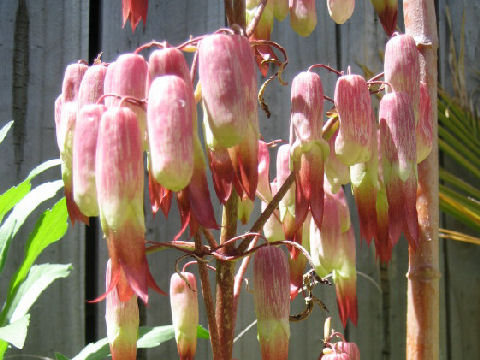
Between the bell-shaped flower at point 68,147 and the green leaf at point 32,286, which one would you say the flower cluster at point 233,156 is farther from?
the green leaf at point 32,286

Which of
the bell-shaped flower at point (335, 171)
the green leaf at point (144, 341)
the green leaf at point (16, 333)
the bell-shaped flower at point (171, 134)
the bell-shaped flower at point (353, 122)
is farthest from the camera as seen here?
the green leaf at point (144, 341)

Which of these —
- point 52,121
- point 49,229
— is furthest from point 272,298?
point 52,121

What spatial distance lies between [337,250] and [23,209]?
55cm

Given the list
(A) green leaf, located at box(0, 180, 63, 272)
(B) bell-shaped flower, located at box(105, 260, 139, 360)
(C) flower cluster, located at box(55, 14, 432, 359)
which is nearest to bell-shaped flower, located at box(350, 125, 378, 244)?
(C) flower cluster, located at box(55, 14, 432, 359)

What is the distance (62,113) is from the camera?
21.9 inches

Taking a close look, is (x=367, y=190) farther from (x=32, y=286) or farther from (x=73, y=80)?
(x=32, y=286)

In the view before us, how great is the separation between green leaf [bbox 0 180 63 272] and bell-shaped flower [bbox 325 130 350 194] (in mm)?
478

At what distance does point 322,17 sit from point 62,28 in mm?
577

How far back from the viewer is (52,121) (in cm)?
121

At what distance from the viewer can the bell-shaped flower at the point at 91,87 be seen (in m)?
0.52

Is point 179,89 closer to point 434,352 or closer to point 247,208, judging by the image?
point 247,208

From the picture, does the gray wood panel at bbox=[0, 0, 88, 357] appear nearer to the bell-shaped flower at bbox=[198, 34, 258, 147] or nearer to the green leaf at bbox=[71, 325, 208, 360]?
the green leaf at bbox=[71, 325, 208, 360]

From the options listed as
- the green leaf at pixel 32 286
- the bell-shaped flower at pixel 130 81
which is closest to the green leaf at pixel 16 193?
the green leaf at pixel 32 286

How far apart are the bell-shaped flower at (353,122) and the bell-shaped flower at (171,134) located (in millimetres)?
154
